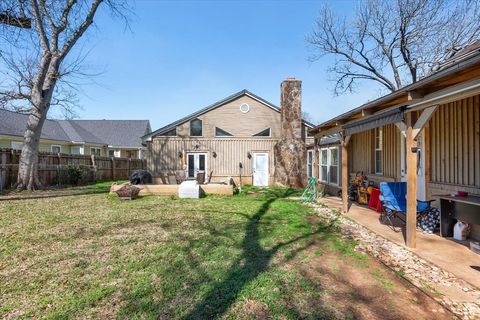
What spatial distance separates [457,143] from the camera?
523 cm

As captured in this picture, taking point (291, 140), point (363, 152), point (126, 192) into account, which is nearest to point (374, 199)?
point (363, 152)

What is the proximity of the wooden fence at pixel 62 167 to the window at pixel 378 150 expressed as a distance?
46.5 ft

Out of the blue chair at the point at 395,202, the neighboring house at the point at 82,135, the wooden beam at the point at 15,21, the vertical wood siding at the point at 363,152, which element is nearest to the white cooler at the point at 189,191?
the vertical wood siding at the point at 363,152

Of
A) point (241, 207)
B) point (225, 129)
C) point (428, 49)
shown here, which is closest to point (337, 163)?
point (241, 207)

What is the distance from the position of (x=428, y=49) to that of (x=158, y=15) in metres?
17.3

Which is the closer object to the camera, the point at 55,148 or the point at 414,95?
the point at 414,95

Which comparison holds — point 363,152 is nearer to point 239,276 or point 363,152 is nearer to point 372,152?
point 372,152

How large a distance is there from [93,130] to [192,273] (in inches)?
1130

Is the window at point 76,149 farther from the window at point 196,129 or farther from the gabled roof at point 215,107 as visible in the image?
the window at point 196,129

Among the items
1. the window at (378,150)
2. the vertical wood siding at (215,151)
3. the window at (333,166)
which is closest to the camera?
the window at (378,150)

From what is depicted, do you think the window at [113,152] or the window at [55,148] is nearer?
the window at [55,148]

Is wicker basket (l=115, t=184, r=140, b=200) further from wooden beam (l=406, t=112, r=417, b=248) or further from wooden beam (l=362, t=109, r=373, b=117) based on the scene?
wooden beam (l=406, t=112, r=417, b=248)

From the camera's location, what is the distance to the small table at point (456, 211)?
4285 mm

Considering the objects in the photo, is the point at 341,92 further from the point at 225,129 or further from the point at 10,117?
the point at 10,117
